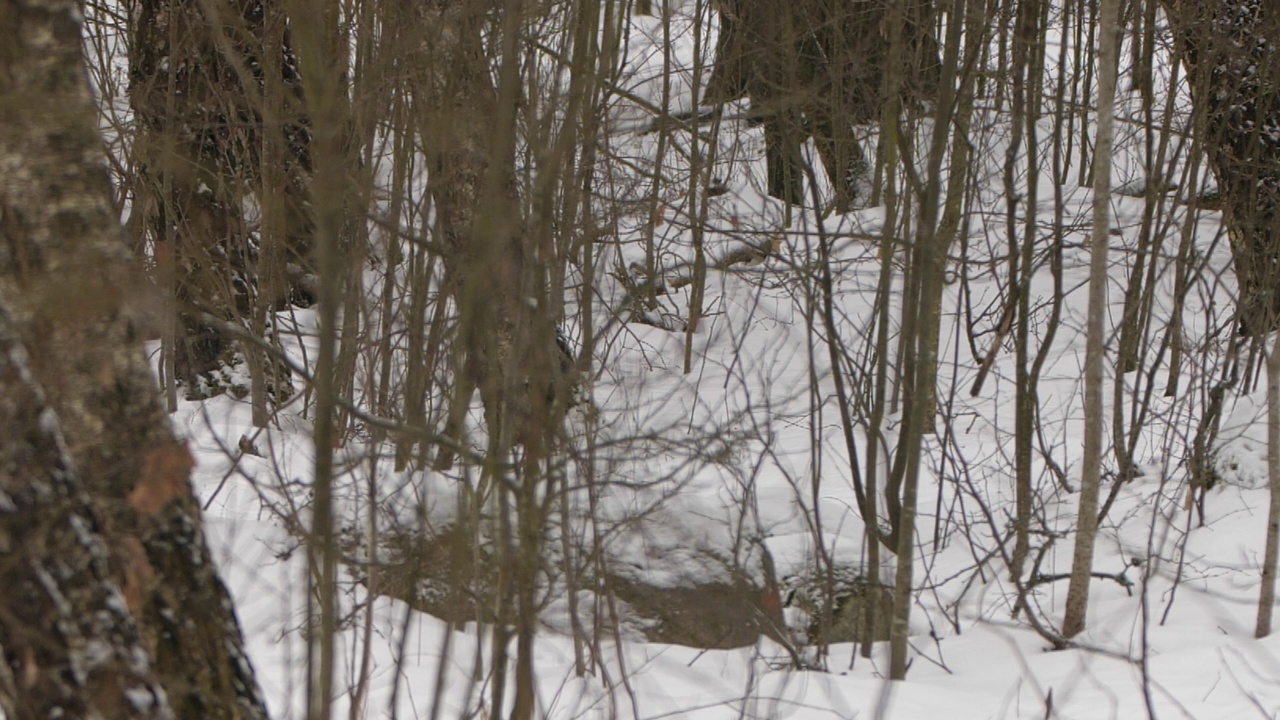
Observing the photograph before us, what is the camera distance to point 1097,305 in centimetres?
446

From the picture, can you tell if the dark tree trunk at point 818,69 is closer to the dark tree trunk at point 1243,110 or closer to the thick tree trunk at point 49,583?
the dark tree trunk at point 1243,110

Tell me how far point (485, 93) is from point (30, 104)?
138 centimetres

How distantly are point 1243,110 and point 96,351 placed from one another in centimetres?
753

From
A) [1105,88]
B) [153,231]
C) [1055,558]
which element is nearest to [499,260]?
[1105,88]

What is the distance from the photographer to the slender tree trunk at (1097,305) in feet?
14.6

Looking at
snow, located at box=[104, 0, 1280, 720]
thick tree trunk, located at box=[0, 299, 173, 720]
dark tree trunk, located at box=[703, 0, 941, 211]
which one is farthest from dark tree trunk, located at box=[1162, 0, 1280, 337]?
thick tree trunk, located at box=[0, 299, 173, 720]

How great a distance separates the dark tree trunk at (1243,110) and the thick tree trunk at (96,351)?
22.3 feet

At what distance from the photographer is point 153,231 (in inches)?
358

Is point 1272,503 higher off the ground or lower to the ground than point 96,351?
lower

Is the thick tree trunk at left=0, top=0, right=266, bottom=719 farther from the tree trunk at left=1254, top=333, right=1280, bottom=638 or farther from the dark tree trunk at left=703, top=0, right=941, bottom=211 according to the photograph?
the dark tree trunk at left=703, top=0, right=941, bottom=211

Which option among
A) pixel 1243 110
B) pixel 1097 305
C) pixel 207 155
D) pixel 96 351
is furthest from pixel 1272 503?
pixel 207 155

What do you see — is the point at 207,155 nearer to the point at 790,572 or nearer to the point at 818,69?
the point at 818,69

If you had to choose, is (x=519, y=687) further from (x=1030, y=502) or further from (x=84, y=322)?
(x=1030, y=502)

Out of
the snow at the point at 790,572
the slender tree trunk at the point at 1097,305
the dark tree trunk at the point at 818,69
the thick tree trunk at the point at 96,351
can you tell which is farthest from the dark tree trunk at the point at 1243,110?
the thick tree trunk at the point at 96,351
